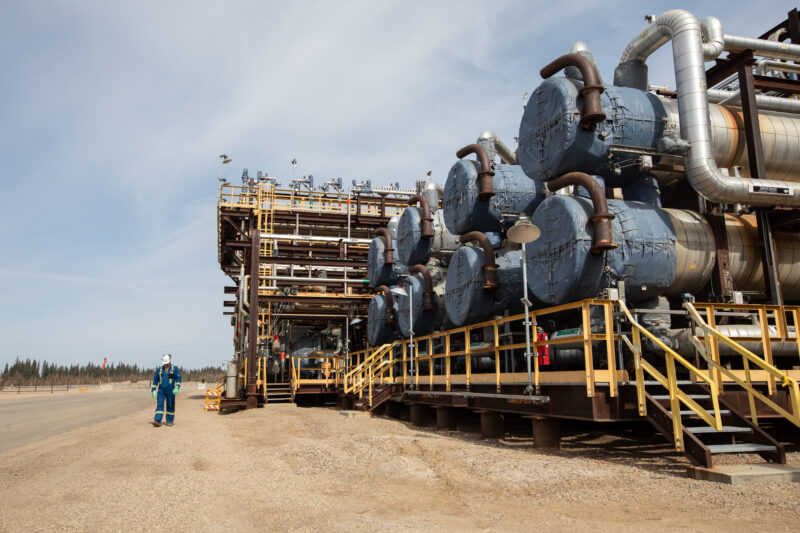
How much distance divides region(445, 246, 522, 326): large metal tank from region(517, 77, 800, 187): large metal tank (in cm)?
248

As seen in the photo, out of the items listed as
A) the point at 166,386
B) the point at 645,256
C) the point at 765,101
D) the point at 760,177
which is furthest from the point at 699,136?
the point at 166,386

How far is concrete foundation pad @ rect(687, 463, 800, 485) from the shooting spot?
6.15 meters

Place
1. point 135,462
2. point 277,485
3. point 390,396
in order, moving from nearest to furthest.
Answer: point 277,485 < point 135,462 < point 390,396

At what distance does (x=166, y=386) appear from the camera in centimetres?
1402

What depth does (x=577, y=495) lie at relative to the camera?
239 inches

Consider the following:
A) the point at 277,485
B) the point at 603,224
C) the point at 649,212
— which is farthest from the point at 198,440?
the point at 649,212

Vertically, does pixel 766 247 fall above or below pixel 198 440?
above

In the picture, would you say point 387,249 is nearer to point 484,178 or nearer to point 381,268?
point 381,268

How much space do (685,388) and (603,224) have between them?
2.90 m

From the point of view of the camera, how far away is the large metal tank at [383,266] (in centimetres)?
2172

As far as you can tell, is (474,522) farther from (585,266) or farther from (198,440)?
(198,440)

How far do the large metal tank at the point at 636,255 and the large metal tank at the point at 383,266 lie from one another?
409 inches

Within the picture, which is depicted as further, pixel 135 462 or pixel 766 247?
pixel 766 247

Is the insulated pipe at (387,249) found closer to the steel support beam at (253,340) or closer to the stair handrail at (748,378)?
the steel support beam at (253,340)
